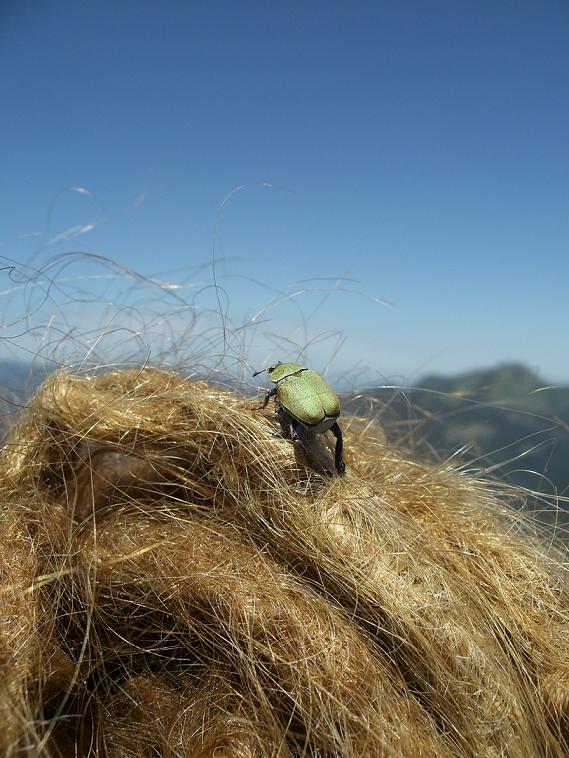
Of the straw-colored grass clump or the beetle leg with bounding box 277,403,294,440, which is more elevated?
the beetle leg with bounding box 277,403,294,440

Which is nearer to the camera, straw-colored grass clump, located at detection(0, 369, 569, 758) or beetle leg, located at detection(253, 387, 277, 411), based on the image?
straw-colored grass clump, located at detection(0, 369, 569, 758)

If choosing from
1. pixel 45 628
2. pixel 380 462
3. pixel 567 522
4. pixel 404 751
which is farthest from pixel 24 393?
pixel 567 522

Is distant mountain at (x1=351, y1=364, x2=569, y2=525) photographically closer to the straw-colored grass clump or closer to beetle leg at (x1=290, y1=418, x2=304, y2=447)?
the straw-colored grass clump

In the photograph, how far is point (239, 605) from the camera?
1162mm

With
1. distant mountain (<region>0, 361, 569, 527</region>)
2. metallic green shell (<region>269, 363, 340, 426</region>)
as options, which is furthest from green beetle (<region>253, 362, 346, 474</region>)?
distant mountain (<region>0, 361, 569, 527</region>)

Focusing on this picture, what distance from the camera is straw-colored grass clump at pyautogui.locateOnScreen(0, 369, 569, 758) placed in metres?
1.08

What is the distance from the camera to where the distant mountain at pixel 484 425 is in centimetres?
175

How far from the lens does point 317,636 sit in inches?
44.6

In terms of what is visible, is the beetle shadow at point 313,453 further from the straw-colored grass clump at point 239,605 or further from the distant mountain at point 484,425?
the distant mountain at point 484,425

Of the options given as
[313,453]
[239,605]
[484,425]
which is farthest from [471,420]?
[239,605]

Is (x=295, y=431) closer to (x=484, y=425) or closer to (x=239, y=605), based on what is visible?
(x=239, y=605)

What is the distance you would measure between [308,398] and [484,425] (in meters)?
0.89

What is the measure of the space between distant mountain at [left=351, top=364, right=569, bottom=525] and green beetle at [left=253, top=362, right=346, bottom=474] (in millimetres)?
485

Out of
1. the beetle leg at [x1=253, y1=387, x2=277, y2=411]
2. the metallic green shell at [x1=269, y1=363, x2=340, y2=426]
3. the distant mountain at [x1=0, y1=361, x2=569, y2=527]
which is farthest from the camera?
the distant mountain at [x1=0, y1=361, x2=569, y2=527]
